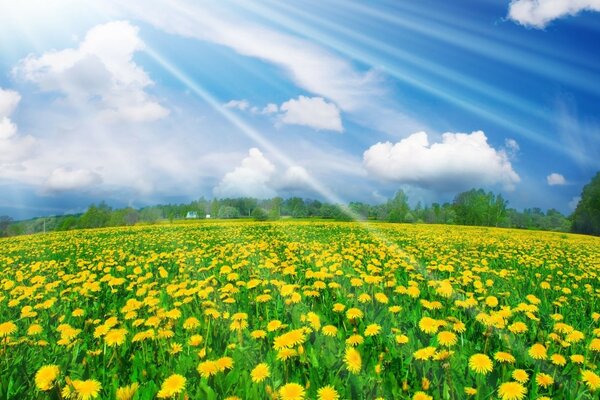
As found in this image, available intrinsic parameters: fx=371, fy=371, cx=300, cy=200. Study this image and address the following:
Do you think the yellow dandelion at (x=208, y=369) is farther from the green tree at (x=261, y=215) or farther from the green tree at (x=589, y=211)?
the green tree at (x=261, y=215)

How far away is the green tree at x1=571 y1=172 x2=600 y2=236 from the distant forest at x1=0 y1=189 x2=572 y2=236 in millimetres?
4621

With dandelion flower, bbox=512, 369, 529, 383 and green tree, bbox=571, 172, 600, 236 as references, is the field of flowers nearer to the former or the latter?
dandelion flower, bbox=512, 369, 529, 383

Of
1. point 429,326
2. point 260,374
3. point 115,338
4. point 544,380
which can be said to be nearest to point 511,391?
point 544,380

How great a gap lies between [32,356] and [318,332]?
7.22 ft

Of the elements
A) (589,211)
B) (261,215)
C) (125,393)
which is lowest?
(125,393)

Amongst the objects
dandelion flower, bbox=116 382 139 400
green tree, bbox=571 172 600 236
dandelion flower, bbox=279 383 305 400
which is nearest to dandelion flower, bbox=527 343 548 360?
dandelion flower, bbox=279 383 305 400

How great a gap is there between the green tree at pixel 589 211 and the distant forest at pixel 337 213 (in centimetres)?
462

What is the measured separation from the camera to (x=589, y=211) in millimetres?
50750

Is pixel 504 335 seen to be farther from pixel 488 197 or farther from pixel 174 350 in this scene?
pixel 488 197

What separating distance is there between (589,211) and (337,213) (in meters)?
39.5

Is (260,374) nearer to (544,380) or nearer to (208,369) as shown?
(208,369)

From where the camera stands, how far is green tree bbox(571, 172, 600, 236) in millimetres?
48906

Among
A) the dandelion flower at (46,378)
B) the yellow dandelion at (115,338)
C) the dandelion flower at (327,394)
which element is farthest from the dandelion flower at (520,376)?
the dandelion flower at (46,378)

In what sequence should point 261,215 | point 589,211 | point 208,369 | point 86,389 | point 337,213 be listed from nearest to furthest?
point 86,389
point 208,369
point 589,211
point 261,215
point 337,213
